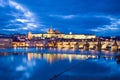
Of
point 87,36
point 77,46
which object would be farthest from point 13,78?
point 87,36

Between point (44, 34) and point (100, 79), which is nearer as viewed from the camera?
point (100, 79)

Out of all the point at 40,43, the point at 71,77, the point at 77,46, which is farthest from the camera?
the point at 40,43

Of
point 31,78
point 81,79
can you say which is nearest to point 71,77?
point 81,79

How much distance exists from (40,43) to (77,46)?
24947 millimetres

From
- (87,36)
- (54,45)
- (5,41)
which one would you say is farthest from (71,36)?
(5,41)

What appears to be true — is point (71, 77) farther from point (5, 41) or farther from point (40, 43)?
point (40, 43)

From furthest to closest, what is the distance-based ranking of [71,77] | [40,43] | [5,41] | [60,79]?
[40,43] → [5,41] → [71,77] → [60,79]

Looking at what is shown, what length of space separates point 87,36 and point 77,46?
98.8 feet

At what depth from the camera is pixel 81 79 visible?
18078mm

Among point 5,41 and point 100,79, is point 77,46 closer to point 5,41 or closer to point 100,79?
point 5,41

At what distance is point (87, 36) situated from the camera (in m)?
108

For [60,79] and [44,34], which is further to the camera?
[44,34]

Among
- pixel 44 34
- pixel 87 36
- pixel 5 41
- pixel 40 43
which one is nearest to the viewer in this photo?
pixel 5 41

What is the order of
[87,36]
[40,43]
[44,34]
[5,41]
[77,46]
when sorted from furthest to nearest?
[44,34] < [87,36] < [40,43] < [5,41] < [77,46]
